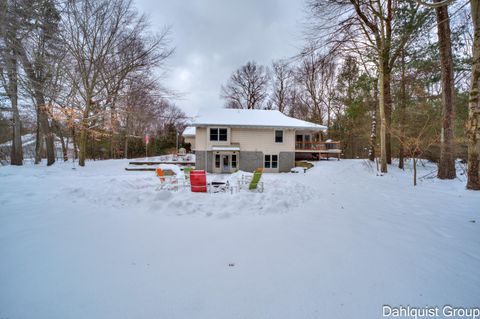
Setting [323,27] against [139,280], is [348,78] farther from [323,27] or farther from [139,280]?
[139,280]

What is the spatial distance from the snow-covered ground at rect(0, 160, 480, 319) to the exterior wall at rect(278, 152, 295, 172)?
11224 mm

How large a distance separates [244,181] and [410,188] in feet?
21.8

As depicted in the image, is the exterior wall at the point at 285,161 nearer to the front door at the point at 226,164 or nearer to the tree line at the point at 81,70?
the front door at the point at 226,164

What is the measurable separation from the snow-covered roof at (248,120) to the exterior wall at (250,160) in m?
2.50

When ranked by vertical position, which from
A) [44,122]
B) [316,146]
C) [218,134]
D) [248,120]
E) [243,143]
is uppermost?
[248,120]

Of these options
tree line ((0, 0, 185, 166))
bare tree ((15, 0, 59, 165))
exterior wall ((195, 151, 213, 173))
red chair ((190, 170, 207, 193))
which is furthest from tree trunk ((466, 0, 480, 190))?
tree line ((0, 0, 185, 166))

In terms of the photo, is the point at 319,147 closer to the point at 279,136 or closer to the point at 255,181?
the point at 279,136

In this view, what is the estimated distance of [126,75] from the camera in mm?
16562

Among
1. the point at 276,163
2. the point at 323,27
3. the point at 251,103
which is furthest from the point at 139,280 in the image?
the point at 251,103

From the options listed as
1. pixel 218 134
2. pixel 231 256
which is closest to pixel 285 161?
pixel 218 134

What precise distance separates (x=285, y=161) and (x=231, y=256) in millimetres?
15006

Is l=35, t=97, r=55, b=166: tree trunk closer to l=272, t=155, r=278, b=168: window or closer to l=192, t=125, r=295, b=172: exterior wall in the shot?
l=192, t=125, r=295, b=172: exterior wall

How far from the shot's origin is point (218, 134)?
16859 millimetres

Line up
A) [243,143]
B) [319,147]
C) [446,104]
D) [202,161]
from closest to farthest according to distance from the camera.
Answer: [446,104] → [202,161] → [243,143] → [319,147]
